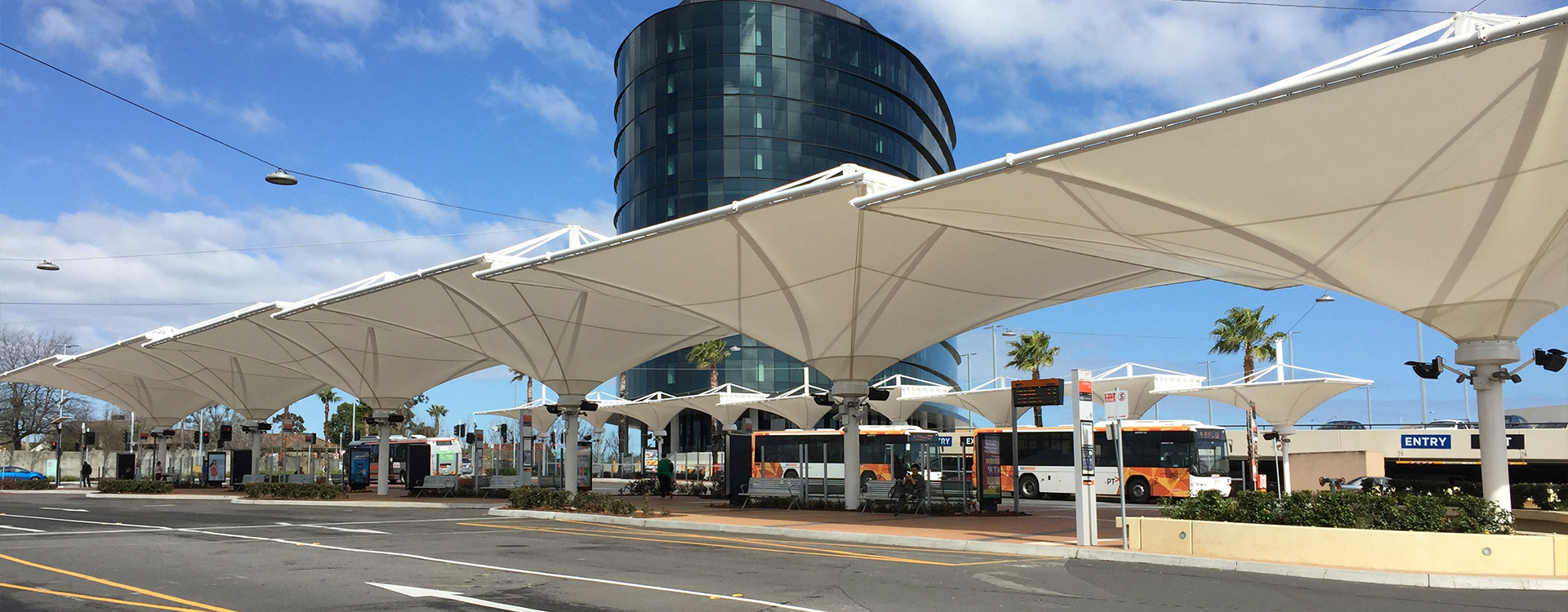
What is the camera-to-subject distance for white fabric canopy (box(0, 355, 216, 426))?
56062mm

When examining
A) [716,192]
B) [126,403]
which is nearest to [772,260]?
[126,403]

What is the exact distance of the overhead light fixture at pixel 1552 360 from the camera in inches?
666

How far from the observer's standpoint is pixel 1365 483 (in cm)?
3425

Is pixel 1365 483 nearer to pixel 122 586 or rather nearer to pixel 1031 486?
pixel 1031 486

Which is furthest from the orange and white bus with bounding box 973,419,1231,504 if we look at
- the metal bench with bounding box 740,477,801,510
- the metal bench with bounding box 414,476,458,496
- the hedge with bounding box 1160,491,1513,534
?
the metal bench with bounding box 414,476,458,496

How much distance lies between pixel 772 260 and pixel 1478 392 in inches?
510

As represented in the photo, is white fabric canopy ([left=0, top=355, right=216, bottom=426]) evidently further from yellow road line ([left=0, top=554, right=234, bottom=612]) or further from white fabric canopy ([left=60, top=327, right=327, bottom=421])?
yellow road line ([left=0, top=554, right=234, bottom=612])

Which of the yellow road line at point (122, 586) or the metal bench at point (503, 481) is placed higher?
the yellow road line at point (122, 586)

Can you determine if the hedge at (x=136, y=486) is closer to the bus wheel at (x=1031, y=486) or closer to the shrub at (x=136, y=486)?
the shrub at (x=136, y=486)

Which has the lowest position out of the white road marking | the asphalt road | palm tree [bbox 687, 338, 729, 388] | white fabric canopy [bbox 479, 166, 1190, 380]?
the asphalt road

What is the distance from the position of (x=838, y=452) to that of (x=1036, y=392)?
630 inches

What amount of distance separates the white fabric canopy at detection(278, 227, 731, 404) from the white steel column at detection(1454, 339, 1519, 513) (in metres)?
19.5

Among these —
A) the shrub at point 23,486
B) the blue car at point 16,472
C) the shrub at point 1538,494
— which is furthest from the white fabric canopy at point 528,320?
the blue car at point 16,472

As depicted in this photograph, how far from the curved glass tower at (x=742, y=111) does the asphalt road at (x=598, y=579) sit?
6612cm
